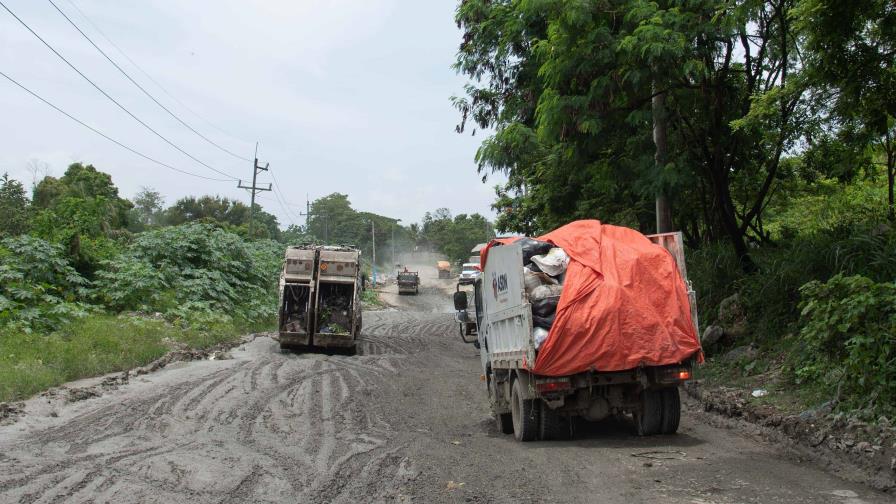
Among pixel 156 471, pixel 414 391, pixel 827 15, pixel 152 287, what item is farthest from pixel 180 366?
pixel 827 15

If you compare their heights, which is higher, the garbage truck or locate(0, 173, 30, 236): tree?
locate(0, 173, 30, 236): tree

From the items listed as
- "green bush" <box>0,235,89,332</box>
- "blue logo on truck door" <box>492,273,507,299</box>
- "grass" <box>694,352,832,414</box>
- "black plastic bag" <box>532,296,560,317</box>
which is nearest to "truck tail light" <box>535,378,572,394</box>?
"black plastic bag" <box>532,296,560,317</box>

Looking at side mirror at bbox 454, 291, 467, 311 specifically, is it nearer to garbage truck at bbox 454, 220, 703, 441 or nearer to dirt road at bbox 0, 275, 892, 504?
dirt road at bbox 0, 275, 892, 504

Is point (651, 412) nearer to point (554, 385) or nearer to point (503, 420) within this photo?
point (554, 385)

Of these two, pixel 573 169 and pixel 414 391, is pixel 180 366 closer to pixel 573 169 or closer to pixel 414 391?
pixel 414 391

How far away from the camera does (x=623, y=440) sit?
8.23 metres

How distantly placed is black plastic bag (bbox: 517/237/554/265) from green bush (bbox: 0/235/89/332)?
1141 cm

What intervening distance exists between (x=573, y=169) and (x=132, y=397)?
9765 mm

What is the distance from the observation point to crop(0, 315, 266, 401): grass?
11.7 meters

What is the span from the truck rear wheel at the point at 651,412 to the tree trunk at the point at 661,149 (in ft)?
20.8

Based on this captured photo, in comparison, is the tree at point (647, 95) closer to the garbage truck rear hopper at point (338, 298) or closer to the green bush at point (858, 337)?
the green bush at point (858, 337)

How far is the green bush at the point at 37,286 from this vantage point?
1568cm

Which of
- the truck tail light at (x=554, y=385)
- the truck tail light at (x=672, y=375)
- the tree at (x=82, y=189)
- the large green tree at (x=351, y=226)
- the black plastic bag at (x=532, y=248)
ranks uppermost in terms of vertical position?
the large green tree at (x=351, y=226)

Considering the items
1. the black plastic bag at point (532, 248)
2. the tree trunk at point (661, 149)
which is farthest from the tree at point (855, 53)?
the black plastic bag at point (532, 248)
